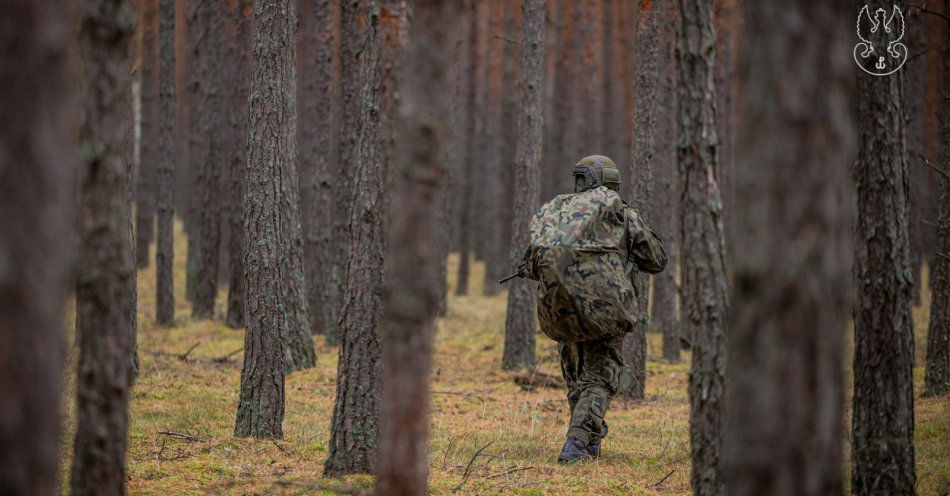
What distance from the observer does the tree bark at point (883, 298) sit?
5.32 metres

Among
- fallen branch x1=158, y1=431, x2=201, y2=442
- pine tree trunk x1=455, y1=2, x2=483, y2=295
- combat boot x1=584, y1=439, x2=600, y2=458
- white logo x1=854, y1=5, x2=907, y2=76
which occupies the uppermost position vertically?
pine tree trunk x1=455, y1=2, x2=483, y2=295

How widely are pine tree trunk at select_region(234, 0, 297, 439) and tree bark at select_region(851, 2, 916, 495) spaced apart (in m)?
4.39

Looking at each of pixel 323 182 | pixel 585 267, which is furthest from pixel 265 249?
pixel 323 182

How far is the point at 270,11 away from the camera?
7668 mm

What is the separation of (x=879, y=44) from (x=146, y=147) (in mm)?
21464

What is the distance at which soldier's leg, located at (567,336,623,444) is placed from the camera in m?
7.32

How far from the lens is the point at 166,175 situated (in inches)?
621

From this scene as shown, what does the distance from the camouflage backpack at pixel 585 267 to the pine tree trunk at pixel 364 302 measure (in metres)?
1.92

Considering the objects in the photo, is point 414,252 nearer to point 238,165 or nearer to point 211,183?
point 238,165

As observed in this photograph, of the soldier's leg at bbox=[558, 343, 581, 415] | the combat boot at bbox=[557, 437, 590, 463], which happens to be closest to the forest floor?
the combat boot at bbox=[557, 437, 590, 463]

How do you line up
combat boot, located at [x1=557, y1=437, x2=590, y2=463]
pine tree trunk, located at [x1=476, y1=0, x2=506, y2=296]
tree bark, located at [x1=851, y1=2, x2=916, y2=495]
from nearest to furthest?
tree bark, located at [x1=851, y1=2, x2=916, y2=495]
combat boot, located at [x1=557, y1=437, x2=590, y2=463]
pine tree trunk, located at [x1=476, y1=0, x2=506, y2=296]

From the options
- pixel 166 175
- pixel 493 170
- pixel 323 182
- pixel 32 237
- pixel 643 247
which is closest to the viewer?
pixel 32 237

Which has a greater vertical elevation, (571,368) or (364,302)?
(364,302)

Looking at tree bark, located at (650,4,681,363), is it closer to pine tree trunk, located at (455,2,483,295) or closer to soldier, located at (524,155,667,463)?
soldier, located at (524,155,667,463)
